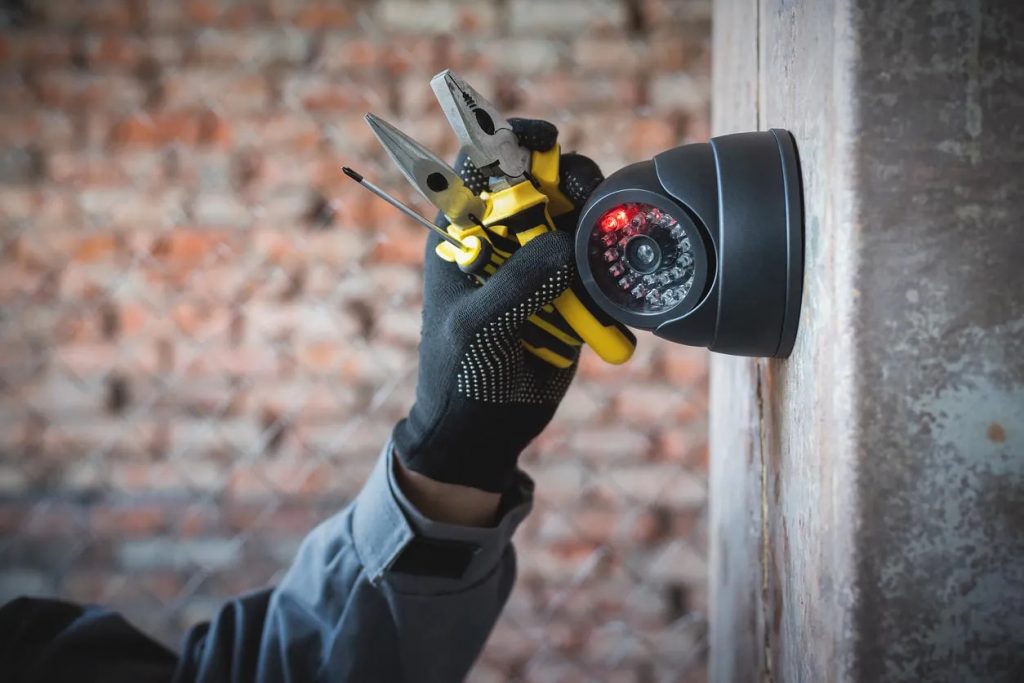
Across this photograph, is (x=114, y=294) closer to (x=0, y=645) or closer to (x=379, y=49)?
(x=379, y=49)

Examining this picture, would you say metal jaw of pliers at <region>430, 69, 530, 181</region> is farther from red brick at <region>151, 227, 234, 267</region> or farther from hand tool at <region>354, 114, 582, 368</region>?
red brick at <region>151, 227, 234, 267</region>

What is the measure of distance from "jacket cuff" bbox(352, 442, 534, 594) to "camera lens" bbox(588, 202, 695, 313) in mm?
306

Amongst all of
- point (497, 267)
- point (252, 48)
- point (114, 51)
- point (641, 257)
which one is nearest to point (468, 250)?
point (497, 267)

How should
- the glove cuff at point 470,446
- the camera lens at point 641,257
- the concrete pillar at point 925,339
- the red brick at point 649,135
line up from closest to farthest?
1. the concrete pillar at point 925,339
2. the camera lens at point 641,257
3. the glove cuff at point 470,446
4. the red brick at point 649,135

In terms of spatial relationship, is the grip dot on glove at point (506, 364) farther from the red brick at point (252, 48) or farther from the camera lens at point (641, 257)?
the red brick at point (252, 48)

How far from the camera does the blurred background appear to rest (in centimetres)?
135

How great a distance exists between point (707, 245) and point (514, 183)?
0.16m

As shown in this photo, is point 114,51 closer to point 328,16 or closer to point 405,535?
point 328,16

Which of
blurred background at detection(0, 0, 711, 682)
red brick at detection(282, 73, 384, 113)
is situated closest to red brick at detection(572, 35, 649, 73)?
blurred background at detection(0, 0, 711, 682)

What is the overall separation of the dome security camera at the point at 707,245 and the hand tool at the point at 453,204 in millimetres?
86

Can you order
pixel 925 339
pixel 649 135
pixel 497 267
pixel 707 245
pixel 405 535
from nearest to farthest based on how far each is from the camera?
1. pixel 925 339
2. pixel 707 245
3. pixel 497 267
4. pixel 405 535
5. pixel 649 135

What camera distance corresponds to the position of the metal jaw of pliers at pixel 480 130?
22.6 inches

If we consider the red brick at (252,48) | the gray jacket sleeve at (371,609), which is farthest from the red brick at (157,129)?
the gray jacket sleeve at (371,609)

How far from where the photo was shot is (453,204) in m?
0.61
